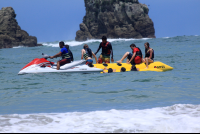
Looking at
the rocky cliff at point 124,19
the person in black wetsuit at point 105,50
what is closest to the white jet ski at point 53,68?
the person in black wetsuit at point 105,50

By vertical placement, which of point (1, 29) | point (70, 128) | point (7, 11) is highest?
point (7, 11)

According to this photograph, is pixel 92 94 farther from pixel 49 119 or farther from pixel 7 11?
pixel 7 11

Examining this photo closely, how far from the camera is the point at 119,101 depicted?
6.27 metres

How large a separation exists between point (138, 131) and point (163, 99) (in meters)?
2.41

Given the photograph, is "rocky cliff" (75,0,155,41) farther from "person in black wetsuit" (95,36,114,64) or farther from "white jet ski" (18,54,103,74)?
"white jet ski" (18,54,103,74)

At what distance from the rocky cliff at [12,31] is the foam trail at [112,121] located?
253ft

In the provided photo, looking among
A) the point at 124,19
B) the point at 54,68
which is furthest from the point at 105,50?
the point at 124,19

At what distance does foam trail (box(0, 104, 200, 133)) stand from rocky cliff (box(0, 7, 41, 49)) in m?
77.0

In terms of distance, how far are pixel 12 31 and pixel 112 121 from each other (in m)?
83.5

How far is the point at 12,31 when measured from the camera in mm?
81875

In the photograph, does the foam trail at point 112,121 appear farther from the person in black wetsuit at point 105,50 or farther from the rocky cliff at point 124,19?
the rocky cliff at point 124,19

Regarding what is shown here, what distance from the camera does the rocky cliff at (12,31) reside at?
260ft

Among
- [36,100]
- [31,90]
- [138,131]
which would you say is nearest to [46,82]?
[31,90]

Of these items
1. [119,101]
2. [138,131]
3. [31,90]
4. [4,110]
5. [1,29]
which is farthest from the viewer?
[1,29]
